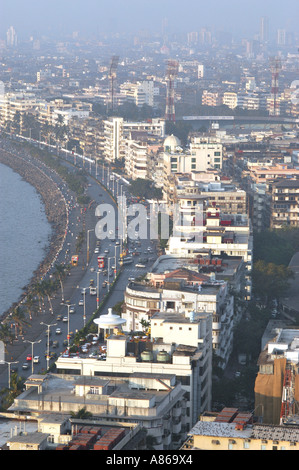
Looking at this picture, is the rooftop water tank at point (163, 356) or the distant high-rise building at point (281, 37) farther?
the distant high-rise building at point (281, 37)

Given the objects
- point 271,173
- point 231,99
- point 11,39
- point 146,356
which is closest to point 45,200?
point 271,173

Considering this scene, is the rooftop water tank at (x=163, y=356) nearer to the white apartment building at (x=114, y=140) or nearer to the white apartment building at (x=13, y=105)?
the white apartment building at (x=114, y=140)

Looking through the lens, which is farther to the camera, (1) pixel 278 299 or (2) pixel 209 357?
(1) pixel 278 299

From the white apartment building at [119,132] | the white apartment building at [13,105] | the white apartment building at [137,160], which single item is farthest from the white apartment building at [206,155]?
the white apartment building at [13,105]

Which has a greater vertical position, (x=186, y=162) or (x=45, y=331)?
(x=186, y=162)

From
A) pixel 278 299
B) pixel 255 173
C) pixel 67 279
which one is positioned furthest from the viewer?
pixel 255 173

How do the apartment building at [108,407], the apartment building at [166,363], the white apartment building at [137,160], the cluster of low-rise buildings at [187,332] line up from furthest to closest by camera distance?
the white apartment building at [137,160] < the apartment building at [166,363] < the cluster of low-rise buildings at [187,332] < the apartment building at [108,407]

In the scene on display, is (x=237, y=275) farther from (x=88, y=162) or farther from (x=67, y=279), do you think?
(x=88, y=162)

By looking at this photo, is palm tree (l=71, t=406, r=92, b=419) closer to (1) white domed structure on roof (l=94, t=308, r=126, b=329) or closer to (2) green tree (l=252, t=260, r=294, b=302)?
(1) white domed structure on roof (l=94, t=308, r=126, b=329)
